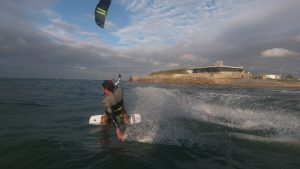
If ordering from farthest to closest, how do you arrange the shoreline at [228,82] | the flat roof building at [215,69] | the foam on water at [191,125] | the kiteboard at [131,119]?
the flat roof building at [215,69]
the shoreline at [228,82]
the kiteboard at [131,119]
the foam on water at [191,125]

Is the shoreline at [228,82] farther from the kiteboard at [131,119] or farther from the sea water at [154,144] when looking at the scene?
the kiteboard at [131,119]

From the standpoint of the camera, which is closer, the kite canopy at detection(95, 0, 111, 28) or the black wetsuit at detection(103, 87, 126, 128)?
the black wetsuit at detection(103, 87, 126, 128)

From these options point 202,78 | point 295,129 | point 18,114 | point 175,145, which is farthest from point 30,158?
point 202,78

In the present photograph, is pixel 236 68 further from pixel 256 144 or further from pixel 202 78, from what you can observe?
pixel 256 144

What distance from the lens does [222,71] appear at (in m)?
124

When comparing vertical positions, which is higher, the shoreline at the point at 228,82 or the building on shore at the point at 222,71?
the building on shore at the point at 222,71

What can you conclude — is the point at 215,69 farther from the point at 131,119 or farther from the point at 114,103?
the point at 114,103

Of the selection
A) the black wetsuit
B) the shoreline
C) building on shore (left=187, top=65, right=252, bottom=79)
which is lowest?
the shoreline

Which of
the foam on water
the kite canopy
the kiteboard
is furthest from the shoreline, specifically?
the kite canopy

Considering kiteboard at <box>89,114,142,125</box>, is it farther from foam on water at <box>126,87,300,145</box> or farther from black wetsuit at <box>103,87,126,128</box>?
black wetsuit at <box>103,87,126,128</box>

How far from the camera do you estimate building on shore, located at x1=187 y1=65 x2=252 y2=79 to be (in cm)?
11494

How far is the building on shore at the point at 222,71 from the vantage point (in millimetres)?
114938

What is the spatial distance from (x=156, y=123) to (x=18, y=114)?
7.42 m

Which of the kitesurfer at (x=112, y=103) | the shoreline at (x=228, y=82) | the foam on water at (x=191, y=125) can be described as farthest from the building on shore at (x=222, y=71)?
the kitesurfer at (x=112, y=103)
